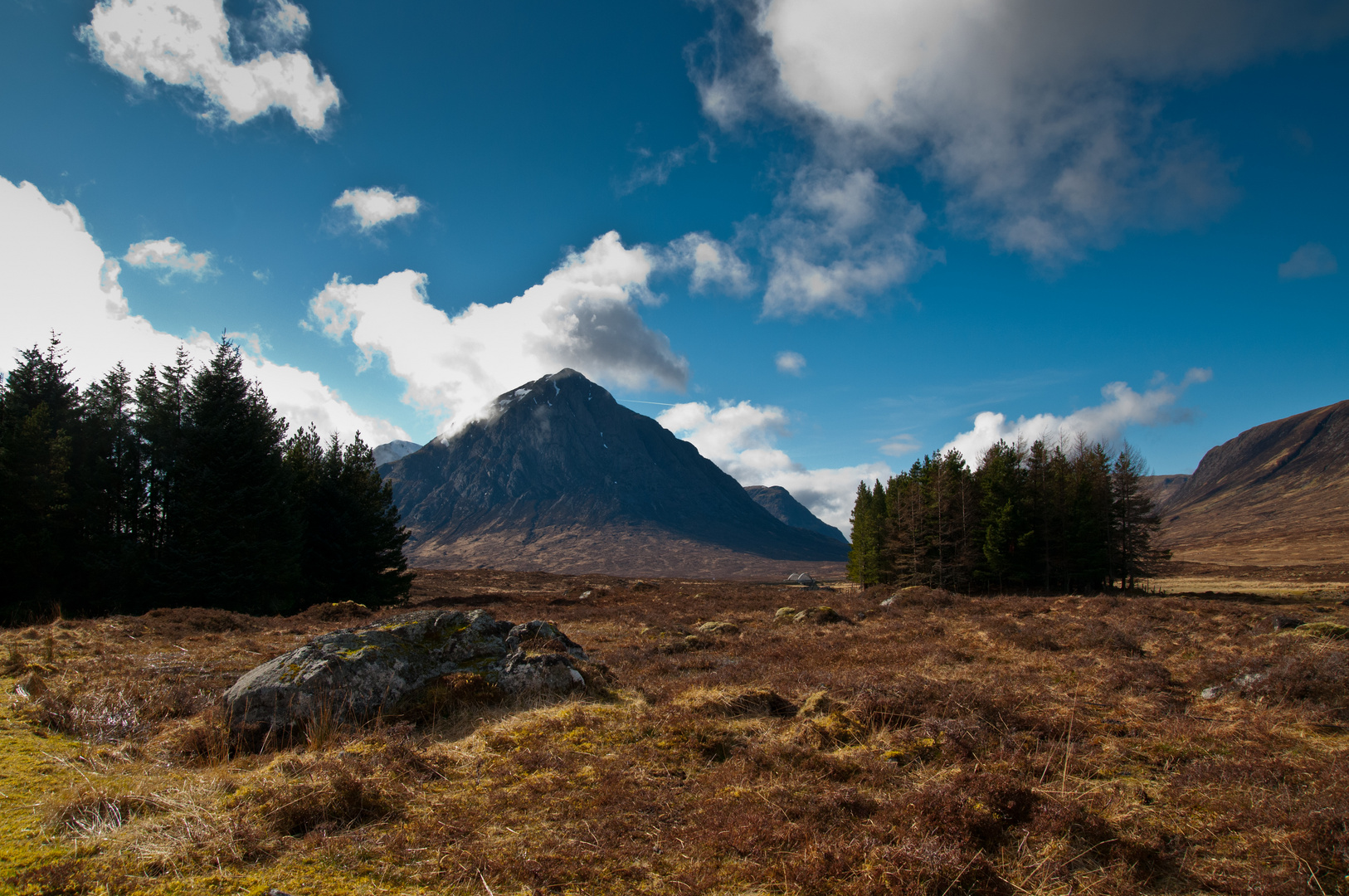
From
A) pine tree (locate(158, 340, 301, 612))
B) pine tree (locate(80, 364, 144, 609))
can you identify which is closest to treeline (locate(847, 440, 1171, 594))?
pine tree (locate(158, 340, 301, 612))

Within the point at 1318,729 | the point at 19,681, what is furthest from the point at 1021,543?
the point at 19,681

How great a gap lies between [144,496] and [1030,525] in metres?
57.1

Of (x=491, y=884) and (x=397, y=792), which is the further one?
(x=397, y=792)

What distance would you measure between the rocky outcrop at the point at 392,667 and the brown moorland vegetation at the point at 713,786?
1.41 feet

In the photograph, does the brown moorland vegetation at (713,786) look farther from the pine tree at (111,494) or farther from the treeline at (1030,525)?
the treeline at (1030,525)

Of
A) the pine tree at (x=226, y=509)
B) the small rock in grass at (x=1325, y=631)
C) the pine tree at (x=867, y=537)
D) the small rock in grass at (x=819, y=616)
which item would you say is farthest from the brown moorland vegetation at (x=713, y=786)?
the pine tree at (x=867, y=537)

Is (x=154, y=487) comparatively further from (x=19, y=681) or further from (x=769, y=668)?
(x=769, y=668)

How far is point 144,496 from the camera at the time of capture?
91.8ft

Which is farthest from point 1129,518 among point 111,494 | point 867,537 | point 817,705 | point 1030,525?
point 111,494

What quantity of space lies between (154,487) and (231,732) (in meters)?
30.2

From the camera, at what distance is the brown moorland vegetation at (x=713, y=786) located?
3988 millimetres

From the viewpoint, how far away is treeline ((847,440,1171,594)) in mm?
41250

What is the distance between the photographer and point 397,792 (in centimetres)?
535

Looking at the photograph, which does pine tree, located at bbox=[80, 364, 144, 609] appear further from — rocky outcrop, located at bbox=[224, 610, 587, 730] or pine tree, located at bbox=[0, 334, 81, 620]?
→ rocky outcrop, located at bbox=[224, 610, 587, 730]
